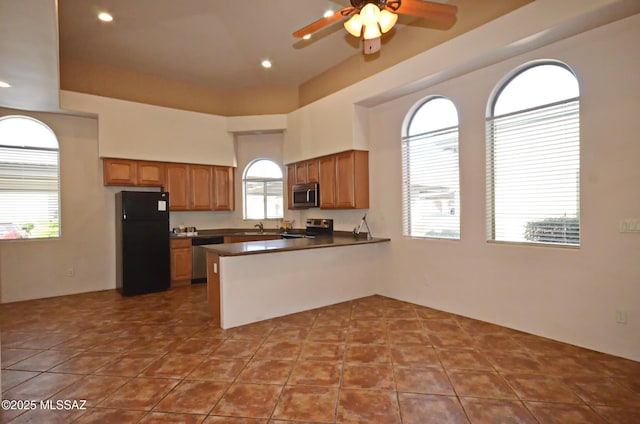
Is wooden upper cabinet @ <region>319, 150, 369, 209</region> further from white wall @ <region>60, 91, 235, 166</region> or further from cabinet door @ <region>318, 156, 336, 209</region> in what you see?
white wall @ <region>60, 91, 235, 166</region>

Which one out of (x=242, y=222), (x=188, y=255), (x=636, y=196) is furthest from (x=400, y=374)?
(x=242, y=222)

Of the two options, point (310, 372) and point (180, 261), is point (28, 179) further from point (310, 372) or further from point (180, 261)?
point (310, 372)

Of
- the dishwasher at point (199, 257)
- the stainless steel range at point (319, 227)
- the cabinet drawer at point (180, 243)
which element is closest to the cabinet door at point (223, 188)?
the dishwasher at point (199, 257)

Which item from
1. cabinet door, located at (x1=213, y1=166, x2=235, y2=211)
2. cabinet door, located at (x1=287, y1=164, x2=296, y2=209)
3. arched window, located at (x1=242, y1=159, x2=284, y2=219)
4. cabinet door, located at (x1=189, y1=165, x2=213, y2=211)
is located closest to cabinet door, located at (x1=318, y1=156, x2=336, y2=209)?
cabinet door, located at (x1=287, y1=164, x2=296, y2=209)

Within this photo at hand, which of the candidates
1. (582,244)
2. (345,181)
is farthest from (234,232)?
(582,244)

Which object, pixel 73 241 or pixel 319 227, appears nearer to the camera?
pixel 73 241

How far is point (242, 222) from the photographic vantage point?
6.88m

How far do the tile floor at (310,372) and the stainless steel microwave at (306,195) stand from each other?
217 centimetres

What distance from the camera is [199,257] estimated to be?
19.4ft

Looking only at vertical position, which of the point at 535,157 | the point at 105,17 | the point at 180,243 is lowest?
the point at 180,243

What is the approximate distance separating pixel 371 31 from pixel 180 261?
4.64m

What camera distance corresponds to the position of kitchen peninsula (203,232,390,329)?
3.75m

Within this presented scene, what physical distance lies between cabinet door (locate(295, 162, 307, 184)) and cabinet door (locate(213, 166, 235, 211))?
4.39ft

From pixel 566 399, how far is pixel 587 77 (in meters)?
2.67
